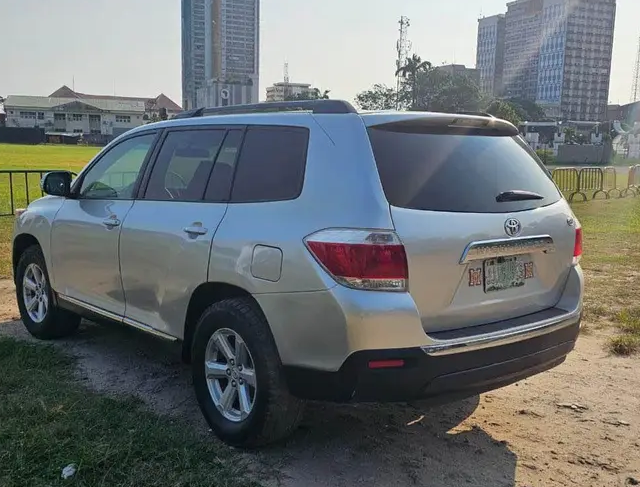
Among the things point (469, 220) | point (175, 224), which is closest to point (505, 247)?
point (469, 220)

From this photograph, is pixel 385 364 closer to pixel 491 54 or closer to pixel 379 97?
pixel 379 97

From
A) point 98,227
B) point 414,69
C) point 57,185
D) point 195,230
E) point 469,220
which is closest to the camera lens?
point 469,220

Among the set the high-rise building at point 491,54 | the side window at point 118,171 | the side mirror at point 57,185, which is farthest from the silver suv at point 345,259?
the high-rise building at point 491,54

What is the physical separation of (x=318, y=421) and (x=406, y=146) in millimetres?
1785

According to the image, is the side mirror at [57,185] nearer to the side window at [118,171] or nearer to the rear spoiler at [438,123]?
the side window at [118,171]

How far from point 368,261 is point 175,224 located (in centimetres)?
147

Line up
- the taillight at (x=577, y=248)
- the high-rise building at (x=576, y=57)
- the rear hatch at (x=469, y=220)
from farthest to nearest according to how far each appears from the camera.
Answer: the high-rise building at (x=576, y=57) < the taillight at (x=577, y=248) < the rear hatch at (x=469, y=220)

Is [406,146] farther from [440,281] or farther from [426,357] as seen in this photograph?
[426,357]

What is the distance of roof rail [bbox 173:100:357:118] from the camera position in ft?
11.5

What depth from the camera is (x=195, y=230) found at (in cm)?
381

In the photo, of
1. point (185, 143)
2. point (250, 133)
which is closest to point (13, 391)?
point (185, 143)

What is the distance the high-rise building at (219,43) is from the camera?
6769 cm

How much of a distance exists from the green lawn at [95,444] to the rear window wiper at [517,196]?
6.49ft

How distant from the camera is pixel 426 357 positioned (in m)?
3.07
